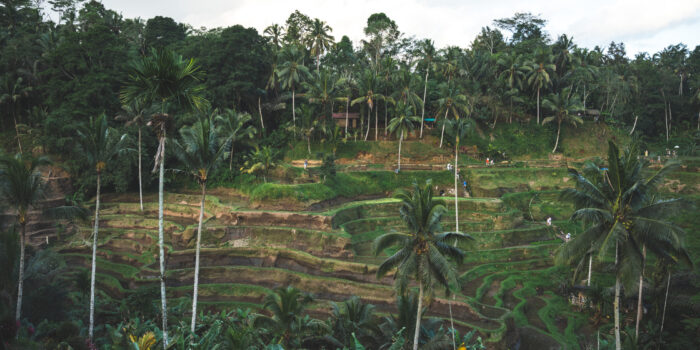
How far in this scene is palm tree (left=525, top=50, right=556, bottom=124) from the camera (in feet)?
181

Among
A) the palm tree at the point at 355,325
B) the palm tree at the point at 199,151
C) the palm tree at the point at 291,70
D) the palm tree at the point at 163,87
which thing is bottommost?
the palm tree at the point at 355,325

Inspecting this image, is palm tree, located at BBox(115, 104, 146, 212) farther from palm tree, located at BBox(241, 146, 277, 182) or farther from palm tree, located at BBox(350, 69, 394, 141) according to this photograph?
palm tree, located at BBox(350, 69, 394, 141)

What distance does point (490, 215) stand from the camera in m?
36.4

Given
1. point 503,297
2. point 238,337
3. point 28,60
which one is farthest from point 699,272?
point 28,60

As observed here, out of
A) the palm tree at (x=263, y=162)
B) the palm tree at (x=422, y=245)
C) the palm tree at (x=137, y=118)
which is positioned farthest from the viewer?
the palm tree at (x=263, y=162)

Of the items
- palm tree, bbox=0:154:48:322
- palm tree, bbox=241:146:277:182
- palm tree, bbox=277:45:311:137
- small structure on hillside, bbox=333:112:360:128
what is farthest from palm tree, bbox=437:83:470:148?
palm tree, bbox=0:154:48:322

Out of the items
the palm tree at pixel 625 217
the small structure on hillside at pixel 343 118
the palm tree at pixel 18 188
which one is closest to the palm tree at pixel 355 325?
the palm tree at pixel 625 217

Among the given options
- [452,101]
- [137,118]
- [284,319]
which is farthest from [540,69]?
[284,319]

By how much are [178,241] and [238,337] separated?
2219cm

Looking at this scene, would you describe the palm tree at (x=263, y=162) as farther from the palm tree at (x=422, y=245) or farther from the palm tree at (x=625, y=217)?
the palm tree at (x=625, y=217)

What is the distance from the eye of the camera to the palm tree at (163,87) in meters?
15.5

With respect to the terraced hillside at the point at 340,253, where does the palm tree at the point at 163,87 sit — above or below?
above

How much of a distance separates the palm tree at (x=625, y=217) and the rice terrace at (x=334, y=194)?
83mm

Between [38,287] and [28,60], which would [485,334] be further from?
[28,60]
